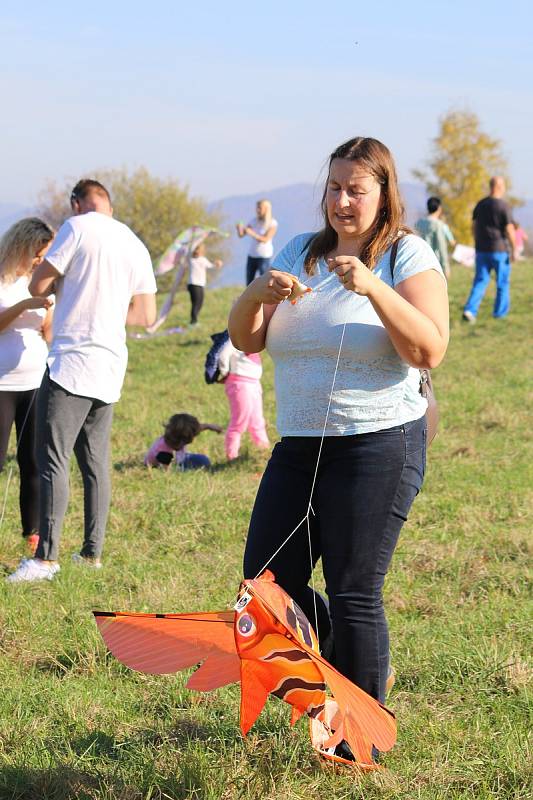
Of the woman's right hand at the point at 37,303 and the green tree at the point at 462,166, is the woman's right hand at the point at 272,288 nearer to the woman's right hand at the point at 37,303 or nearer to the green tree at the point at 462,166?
the woman's right hand at the point at 37,303

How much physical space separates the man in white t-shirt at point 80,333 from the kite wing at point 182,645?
223 cm

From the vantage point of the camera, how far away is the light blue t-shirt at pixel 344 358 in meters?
3.06

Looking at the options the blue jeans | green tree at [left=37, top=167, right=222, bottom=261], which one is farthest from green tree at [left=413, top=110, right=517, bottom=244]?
the blue jeans

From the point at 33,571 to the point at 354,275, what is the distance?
297 centimetres

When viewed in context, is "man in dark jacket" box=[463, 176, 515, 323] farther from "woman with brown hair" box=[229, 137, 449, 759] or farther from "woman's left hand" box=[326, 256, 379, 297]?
"woman's left hand" box=[326, 256, 379, 297]

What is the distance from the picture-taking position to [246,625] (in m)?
2.86

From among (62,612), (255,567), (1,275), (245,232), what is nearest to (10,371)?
(1,275)

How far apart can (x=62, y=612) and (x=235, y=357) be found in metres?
3.62

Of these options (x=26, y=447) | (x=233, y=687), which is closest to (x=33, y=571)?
(x=26, y=447)

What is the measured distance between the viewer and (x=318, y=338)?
10.1 feet

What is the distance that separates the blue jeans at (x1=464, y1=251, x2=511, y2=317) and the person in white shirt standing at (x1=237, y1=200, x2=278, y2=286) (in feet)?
9.78

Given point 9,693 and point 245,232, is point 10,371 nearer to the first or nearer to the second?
point 9,693

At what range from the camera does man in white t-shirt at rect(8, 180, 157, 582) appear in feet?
16.6

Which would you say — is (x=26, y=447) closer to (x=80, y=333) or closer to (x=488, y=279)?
(x=80, y=333)
